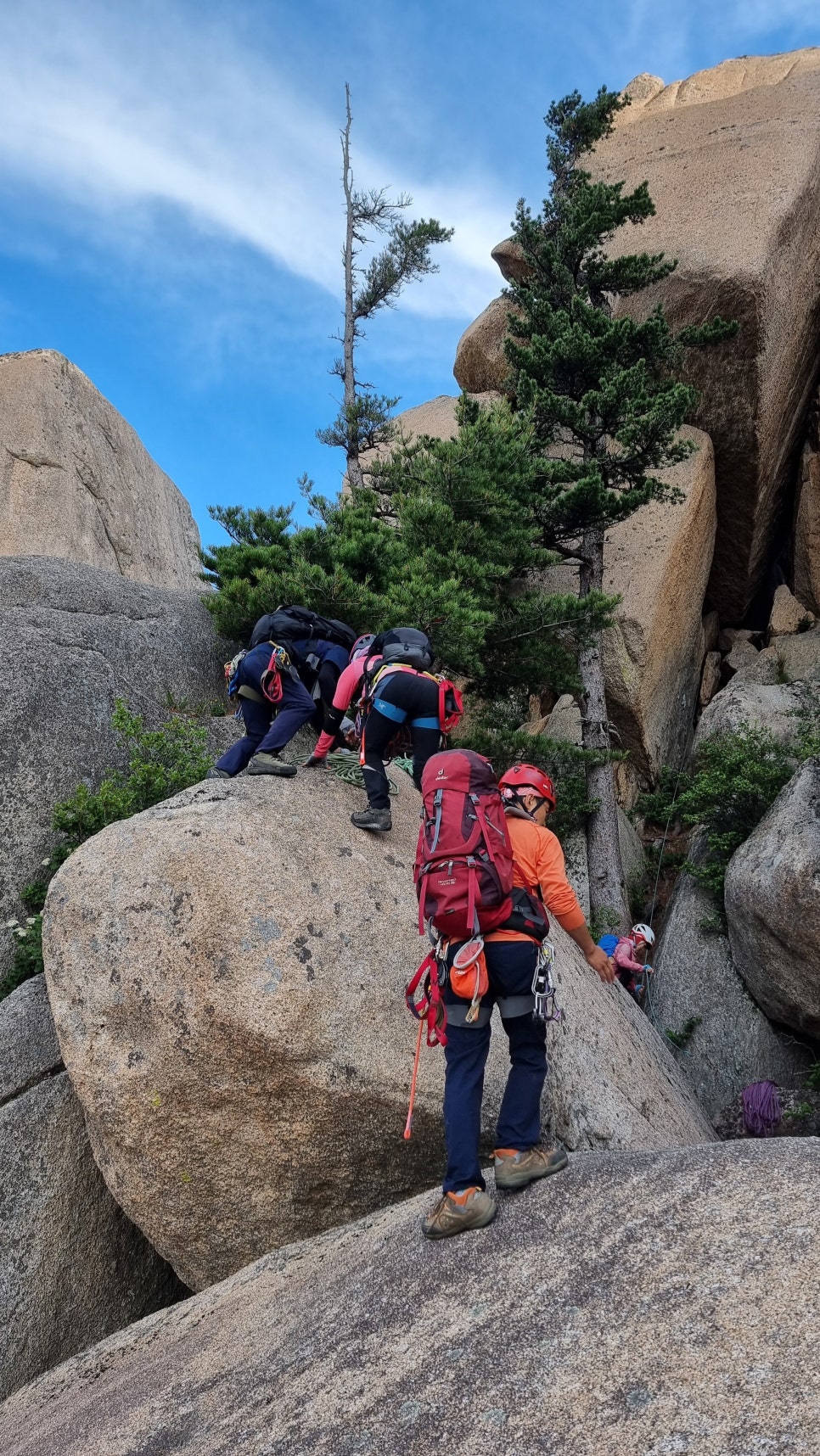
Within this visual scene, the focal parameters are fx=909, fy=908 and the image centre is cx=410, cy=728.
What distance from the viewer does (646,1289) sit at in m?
3.09

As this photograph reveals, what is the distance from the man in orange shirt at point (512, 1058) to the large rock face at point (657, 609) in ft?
43.5

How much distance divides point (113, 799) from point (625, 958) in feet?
23.2

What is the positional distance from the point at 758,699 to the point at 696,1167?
587 inches

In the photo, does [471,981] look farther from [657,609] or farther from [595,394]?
[657,609]

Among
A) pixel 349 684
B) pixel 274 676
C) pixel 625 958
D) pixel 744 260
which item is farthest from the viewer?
pixel 744 260

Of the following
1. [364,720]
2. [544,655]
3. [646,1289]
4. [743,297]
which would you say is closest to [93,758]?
[364,720]

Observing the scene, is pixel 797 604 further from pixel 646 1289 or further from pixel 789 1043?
pixel 646 1289

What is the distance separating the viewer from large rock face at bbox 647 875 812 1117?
39.7 ft

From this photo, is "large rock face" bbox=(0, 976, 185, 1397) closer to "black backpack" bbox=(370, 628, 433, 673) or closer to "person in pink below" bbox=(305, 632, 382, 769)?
"person in pink below" bbox=(305, 632, 382, 769)

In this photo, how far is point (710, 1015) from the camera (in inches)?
514

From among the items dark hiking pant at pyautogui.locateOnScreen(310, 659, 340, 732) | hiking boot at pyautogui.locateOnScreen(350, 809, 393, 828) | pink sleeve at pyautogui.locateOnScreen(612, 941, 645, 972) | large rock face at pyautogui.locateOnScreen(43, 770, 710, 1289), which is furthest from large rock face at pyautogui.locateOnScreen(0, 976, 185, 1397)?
pink sleeve at pyautogui.locateOnScreen(612, 941, 645, 972)

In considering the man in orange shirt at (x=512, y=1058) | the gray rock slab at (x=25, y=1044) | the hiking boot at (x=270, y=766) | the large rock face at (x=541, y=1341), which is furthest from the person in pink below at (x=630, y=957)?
the large rock face at (x=541, y=1341)

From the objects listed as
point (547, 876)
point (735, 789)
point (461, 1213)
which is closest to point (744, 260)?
point (735, 789)

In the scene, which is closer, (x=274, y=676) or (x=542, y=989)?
(x=542, y=989)
